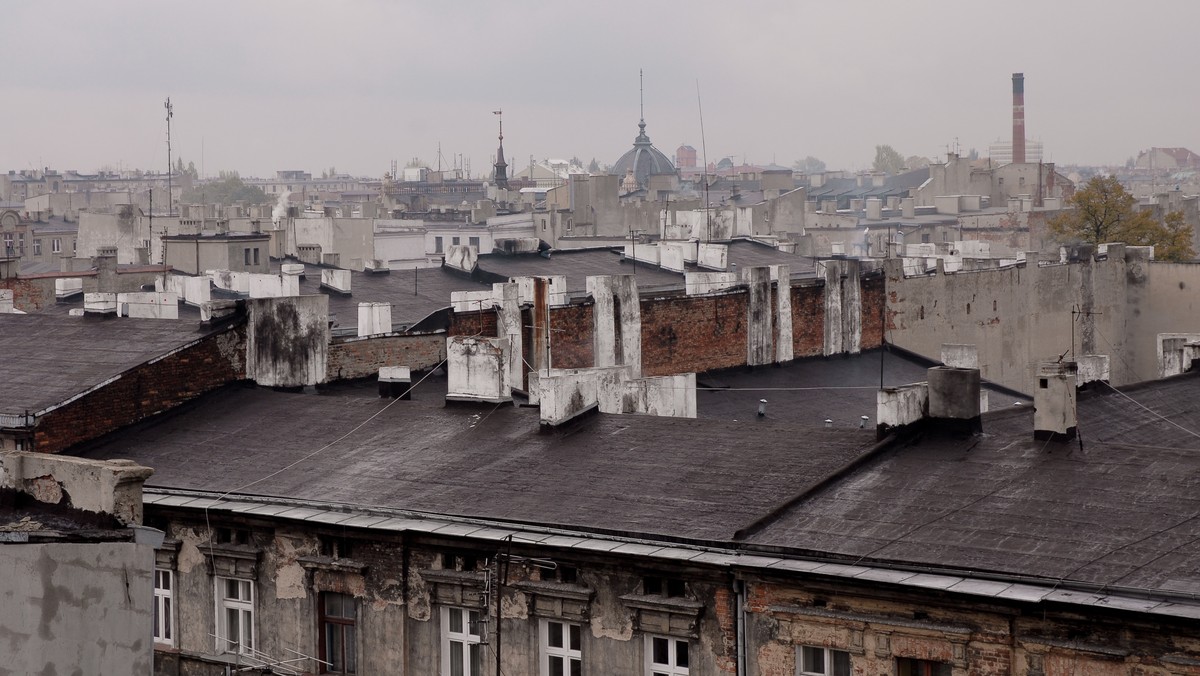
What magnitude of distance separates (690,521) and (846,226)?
323ft

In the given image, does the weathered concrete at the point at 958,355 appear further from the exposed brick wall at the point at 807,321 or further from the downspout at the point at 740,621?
the exposed brick wall at the point at 807,321

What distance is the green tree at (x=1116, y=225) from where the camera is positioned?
3374 inches

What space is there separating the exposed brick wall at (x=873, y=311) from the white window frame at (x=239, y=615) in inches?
1100

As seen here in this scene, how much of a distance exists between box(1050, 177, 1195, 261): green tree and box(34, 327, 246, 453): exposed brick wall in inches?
2292

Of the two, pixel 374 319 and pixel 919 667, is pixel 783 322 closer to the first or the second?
pixel 374 319

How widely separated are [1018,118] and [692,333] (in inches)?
4657

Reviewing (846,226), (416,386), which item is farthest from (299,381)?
(846,226)

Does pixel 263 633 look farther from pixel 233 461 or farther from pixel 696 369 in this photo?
pixel 696 369

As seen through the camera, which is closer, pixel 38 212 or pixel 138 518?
pixel 138 518

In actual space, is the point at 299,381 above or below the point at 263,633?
above

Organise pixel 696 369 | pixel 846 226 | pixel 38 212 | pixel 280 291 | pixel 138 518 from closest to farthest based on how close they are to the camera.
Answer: pixel 138 518 < pixel 696 369 < pixel 280 291 < pixel 846 226 < pixel 38 212

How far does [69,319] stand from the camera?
123ft

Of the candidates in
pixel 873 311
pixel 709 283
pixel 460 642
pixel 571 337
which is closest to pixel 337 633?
pixel 460 642

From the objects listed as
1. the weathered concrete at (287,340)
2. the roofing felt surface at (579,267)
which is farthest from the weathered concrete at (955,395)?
the roofing felt surface at (579,267)
